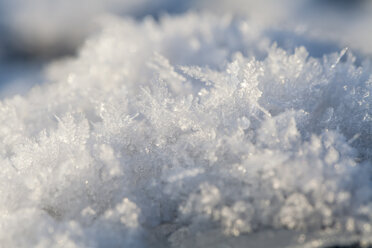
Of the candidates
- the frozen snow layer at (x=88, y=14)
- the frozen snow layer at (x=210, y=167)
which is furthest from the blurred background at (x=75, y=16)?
the frozen snow layer at (x=210, y=167)

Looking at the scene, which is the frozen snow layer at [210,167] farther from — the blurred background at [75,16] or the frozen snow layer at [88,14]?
the frozen snow layer at [88,14]

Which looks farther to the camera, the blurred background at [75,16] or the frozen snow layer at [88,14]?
the frozen snow layer at [88,14]

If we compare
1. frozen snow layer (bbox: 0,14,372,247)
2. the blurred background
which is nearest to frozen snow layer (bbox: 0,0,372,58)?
the blurred background

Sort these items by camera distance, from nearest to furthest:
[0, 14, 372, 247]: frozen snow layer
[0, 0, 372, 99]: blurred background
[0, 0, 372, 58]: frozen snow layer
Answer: [0, 14, 372, 247]: frozen snow layer < [0, 0, 372, 99]: blurred background < [0, 0, 372, 58]: frozen snow layer

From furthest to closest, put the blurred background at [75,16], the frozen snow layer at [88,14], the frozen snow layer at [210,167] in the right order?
the frozen snow layer at [88,14]
the blurred background at [75,16]
the frozen snow layer at [210,167]

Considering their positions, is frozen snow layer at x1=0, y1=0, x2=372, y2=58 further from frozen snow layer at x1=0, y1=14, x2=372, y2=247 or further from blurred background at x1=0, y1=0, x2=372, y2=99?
frozen snow layer at x1=0, y1=14, x2=372, y2=247

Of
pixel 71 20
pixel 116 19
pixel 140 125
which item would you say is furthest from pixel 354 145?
pixel 71 20

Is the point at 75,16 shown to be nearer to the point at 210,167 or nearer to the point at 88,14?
the point at 88,14
